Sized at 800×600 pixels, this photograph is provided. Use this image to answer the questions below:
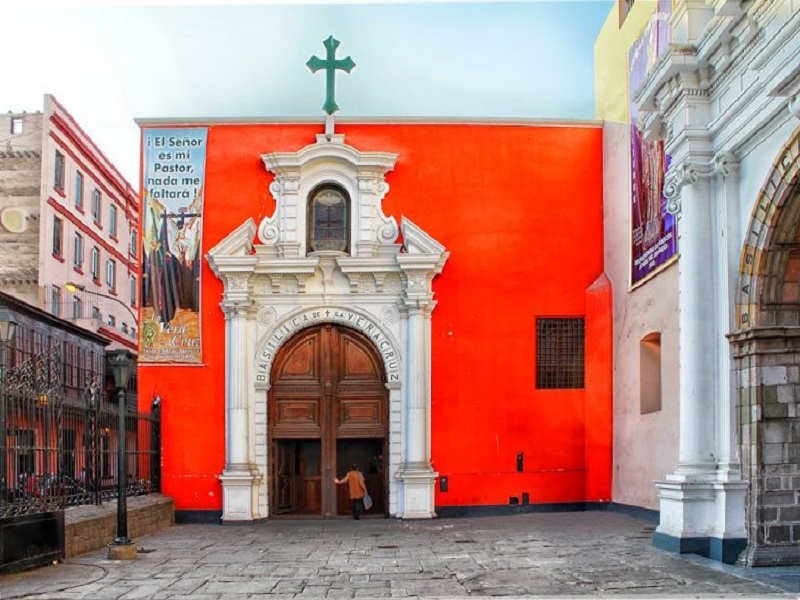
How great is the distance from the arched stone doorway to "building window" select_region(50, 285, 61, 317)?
26.7 m

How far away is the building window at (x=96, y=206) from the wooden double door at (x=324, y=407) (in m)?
21.2

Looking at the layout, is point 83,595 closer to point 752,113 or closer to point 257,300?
point 752,113

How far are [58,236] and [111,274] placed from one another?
6927mm

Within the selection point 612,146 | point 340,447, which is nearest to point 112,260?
point 340,447

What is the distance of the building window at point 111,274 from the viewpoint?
1634 inches

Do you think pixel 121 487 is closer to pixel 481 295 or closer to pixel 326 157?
pixel 326 157

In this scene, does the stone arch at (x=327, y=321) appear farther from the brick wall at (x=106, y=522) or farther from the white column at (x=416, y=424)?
the brick wall at (x=106, y=522)

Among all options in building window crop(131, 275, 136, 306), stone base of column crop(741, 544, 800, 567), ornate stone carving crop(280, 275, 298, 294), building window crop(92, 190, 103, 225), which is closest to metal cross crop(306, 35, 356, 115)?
ornate stone carving crop(280, 275, 298, 294)

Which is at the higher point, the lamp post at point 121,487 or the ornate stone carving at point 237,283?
the ornate stone carving at point 237,283

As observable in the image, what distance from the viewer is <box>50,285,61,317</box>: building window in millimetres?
34500

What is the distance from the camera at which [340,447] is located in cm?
2141

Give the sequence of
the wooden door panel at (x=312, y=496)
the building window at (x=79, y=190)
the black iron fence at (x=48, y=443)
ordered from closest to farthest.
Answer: the black iron fence at (x=48, y=443)
the wooden door panel at (x=312, y=496)
the building window at (x=79, y=190)

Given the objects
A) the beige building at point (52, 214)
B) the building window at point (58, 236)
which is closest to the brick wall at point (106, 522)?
the beige building at point (52, 214)

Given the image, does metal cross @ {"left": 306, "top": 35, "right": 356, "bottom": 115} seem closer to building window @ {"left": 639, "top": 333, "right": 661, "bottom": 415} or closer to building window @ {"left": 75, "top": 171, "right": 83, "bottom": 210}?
building window @ {"left": 639, "top": 333, "right": 661, "bottom": 415}
